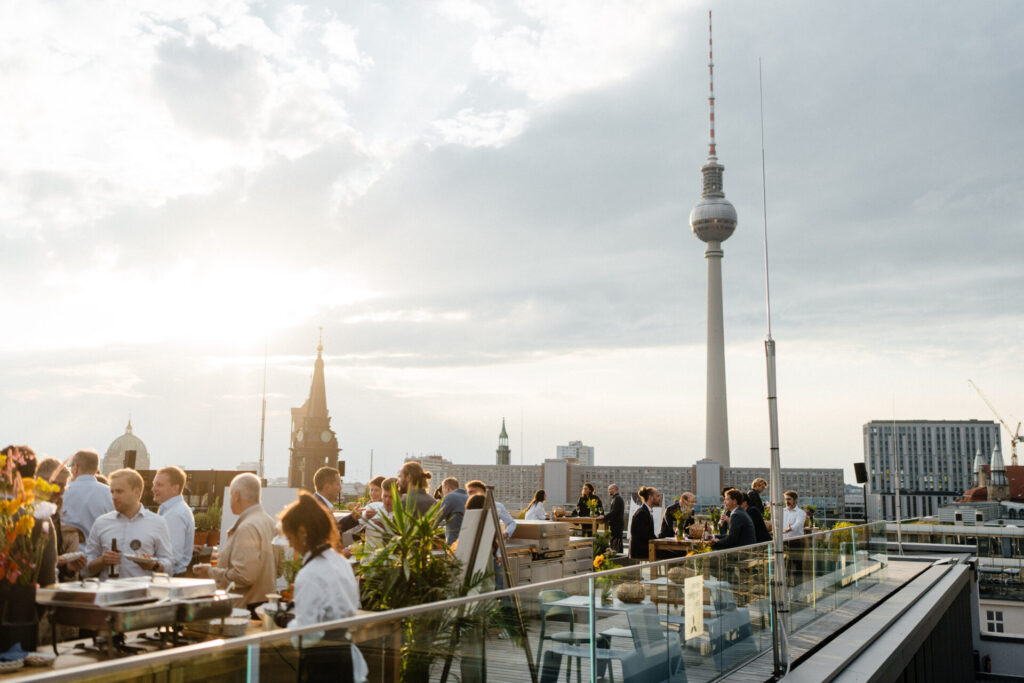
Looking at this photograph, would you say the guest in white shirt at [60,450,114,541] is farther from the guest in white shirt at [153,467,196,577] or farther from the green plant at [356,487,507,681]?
the green plant at [356,487,507,681]

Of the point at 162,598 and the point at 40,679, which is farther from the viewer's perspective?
the point at 162,598

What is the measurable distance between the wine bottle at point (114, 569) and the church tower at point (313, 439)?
81.2 m

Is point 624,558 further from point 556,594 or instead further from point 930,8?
point 930,8

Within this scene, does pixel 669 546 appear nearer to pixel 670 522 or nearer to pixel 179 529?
pixel 670 522

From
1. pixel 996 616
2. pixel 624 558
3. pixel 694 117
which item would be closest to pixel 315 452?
pixel 694 117

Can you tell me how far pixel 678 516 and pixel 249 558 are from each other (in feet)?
26.6

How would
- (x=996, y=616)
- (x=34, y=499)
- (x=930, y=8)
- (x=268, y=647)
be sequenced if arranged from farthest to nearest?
(x=996, y=616) < (x=930, y=8) < (x=34, y=499) < (x=268, y=647)

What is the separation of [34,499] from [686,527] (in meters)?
9.62

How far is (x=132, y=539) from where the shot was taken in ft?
17.5

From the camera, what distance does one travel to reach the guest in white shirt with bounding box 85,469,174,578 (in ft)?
17.2

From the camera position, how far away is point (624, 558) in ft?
40.8

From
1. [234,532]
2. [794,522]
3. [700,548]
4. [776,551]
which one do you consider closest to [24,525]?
[234,532]

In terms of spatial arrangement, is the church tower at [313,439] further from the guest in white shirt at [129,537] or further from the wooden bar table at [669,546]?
the guest in white shirt at [129,537]

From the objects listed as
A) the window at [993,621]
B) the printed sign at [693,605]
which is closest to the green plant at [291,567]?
the printed sign at [693,605]
